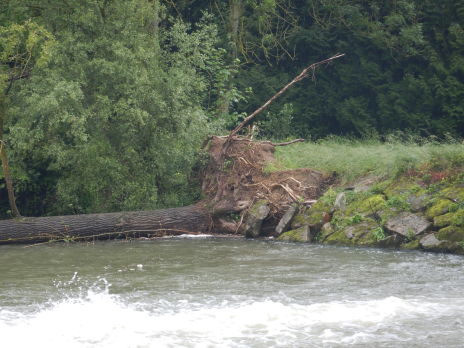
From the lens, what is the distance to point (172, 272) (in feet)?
41.2

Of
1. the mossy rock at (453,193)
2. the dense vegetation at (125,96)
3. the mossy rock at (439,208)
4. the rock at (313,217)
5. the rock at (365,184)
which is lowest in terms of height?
the rock at (313,217)

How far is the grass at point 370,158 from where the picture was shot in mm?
16359

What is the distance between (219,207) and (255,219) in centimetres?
125

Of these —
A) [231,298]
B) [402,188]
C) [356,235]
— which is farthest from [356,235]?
[231,298]

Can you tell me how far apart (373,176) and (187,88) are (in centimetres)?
548

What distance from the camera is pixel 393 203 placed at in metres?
15.7

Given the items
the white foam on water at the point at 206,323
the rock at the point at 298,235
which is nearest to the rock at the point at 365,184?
the rock at the point at 298,235

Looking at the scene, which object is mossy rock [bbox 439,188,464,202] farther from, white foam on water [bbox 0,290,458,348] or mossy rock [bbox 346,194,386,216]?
white foam on water [bbox 0,290,458,348]

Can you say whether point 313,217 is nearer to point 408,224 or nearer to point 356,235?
point 356,235

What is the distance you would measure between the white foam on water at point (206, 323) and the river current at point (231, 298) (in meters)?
0.01

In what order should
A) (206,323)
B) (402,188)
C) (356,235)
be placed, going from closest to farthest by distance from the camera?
1. (206,323)
2. (356,235)
3. (402,188)

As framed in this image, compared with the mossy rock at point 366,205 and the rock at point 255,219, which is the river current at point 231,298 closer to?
the mossy rock at point 366,205

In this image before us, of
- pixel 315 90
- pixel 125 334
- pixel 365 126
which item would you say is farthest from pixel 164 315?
pixel 315 90

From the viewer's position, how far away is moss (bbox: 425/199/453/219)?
1478cm
